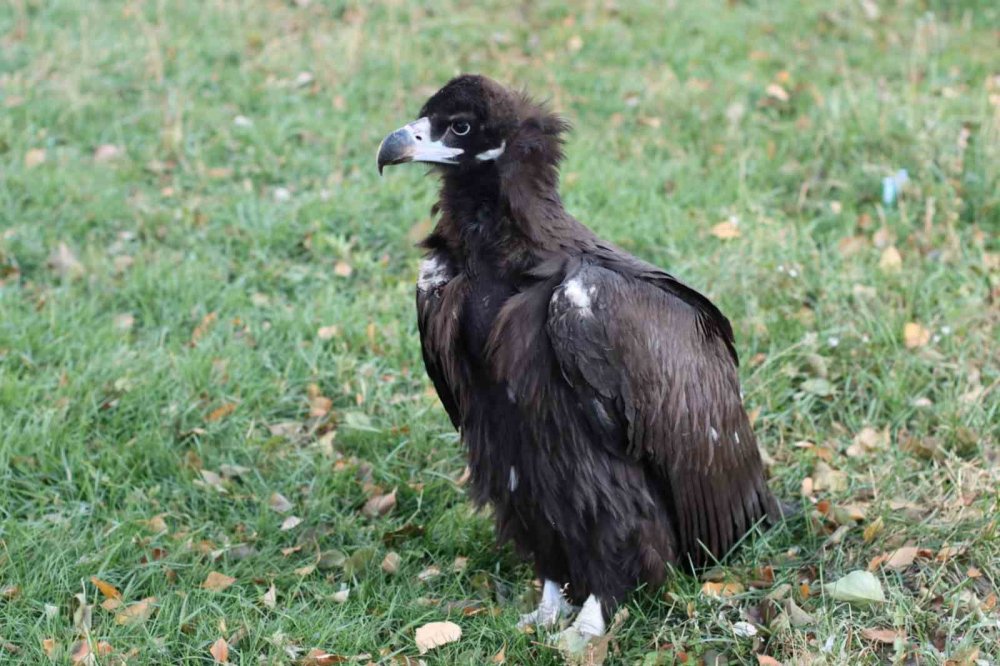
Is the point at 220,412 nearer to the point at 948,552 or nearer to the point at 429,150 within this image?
the point at 429,150

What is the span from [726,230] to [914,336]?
1.26 m

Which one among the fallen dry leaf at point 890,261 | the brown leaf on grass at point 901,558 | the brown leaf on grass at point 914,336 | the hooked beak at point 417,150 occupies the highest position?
the hooked beak at point 417,150

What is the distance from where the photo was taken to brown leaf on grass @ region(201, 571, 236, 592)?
4.25m

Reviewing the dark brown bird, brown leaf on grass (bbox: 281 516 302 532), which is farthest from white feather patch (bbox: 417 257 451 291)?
brown leaf on grass (bbox: 281 516 302 532)

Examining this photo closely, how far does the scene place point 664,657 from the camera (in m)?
3.94

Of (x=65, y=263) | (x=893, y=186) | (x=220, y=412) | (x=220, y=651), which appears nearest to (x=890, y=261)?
(x=893, y=186)

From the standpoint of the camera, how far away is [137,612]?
4.08m

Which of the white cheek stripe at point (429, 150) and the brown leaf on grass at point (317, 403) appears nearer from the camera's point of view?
the white cheek stripe at point (429, 150)

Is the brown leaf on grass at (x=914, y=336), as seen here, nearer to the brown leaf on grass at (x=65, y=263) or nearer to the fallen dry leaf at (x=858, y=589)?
the fallen dry leaf at (x=858, y=589)

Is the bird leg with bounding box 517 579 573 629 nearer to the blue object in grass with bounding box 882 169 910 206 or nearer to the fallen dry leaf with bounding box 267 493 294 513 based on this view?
the fallen dry leaf with bounding box 267 493 294 513

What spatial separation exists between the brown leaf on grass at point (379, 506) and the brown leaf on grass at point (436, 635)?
797 millimetres

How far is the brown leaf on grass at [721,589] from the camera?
4.16 metres

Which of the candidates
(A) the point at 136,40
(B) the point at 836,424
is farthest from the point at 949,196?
(A) the point at 136,40

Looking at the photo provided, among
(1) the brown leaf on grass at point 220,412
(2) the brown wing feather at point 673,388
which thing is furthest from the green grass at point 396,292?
(2) the brown wing feather at point 673,388
